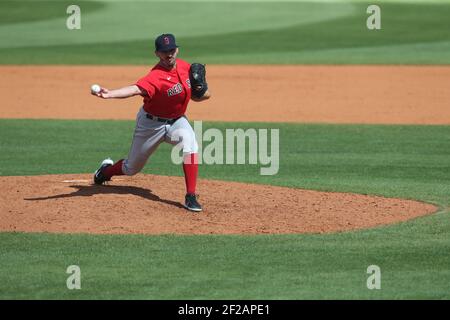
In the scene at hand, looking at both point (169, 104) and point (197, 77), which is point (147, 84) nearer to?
point (169, 104)

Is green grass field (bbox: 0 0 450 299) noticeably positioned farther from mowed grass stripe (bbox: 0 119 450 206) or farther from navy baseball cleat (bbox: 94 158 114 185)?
navy baseball cleat (bbox: 94 158 114 185)

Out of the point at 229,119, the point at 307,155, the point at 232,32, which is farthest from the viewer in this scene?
the point at 232,32

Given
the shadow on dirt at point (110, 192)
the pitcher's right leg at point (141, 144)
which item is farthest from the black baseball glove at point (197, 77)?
the shadow on dirt at point (110, 192)

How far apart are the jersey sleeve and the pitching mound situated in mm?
1350

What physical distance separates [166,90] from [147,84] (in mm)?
266

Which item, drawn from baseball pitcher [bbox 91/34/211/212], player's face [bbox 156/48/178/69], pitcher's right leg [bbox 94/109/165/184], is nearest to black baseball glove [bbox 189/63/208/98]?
baseball pitcher [bbox 91/34/211/212]

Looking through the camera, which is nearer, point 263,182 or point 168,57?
point 168,57

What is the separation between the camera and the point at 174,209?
449 inches

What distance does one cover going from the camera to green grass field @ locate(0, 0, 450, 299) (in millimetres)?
8680

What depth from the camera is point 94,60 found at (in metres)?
29.3

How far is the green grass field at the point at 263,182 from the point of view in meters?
8.68

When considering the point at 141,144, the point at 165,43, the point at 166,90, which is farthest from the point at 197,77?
the point at 141,144

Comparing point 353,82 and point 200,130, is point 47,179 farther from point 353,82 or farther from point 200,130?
point 353,82
